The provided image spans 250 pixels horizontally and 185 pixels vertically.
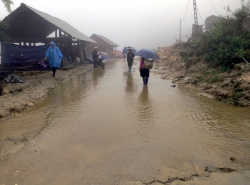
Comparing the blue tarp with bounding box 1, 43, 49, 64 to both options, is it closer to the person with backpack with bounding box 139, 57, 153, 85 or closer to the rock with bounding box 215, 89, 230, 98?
the person with backpack with bounding box 139, 57, 153, 85

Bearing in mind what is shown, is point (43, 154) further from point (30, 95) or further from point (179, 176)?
point (30, 95)

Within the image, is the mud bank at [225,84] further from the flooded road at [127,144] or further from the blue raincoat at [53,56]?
the blue raincoat at [53,56]

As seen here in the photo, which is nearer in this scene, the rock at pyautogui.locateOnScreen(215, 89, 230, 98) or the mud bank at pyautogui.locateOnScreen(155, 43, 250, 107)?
the mud bank at pyautogui.locateOnScreen(155, 43, 250, 107)

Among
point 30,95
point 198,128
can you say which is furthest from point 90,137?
point 30,95

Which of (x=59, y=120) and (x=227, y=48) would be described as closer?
(x=59, y=120)

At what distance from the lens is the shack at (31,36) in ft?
46.6

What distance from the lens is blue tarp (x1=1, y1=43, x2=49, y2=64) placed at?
14.2m

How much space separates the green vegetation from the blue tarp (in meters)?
10.3

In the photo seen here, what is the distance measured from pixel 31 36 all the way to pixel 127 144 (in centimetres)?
1575

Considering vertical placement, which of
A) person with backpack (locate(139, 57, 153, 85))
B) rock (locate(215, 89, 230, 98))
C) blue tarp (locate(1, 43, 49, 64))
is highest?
blue tarp (locate(1, 43, 49, 64))

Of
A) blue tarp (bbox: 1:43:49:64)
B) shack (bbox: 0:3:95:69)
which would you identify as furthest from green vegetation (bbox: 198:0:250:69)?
blue tarp (bbox: 1:43:49:64)

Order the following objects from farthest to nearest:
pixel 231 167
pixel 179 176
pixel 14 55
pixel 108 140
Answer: pixel 14 55, pixel 108 140, pixel 231 167, pixel 179 176

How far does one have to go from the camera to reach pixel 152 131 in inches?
179

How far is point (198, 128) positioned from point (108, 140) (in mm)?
1989
